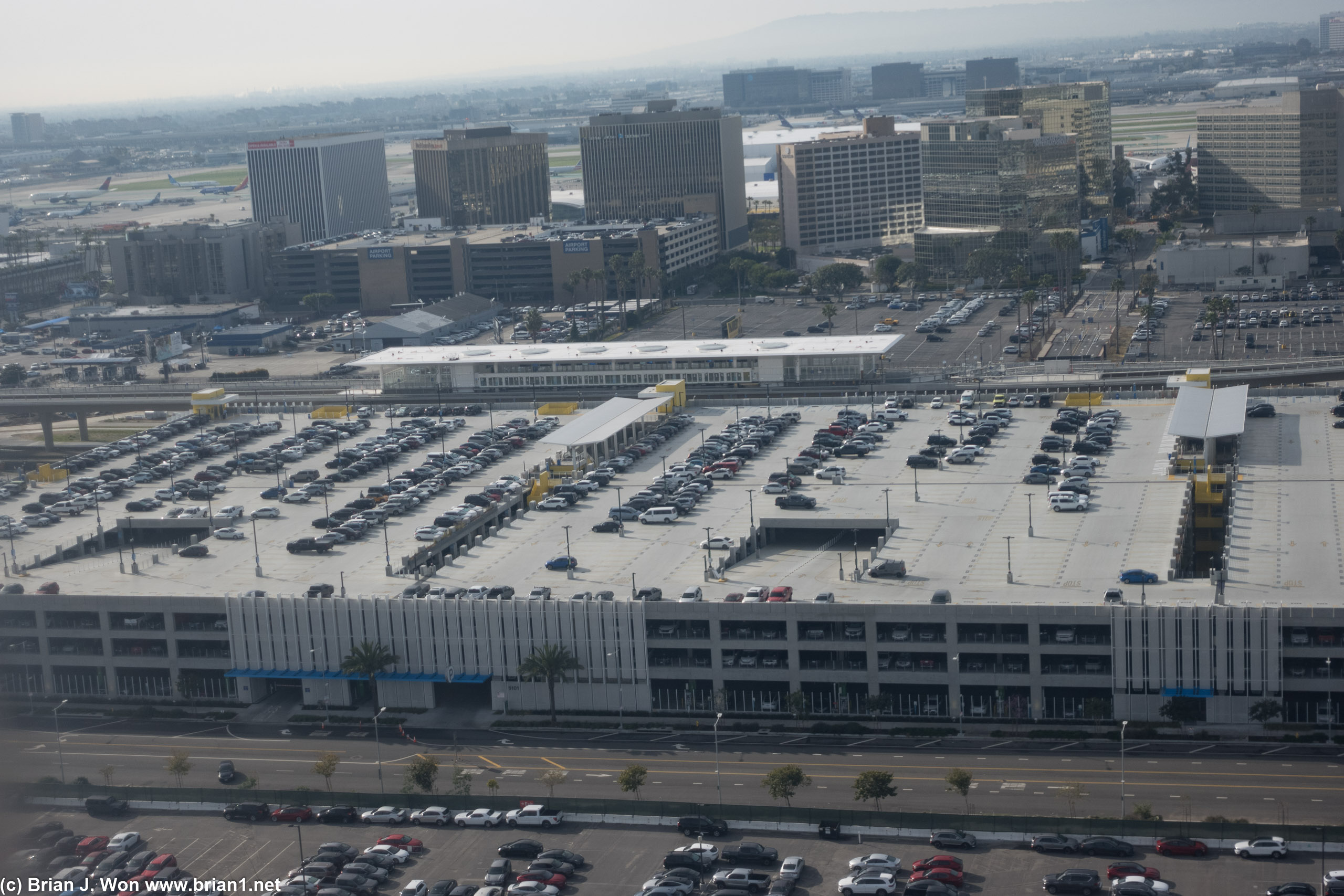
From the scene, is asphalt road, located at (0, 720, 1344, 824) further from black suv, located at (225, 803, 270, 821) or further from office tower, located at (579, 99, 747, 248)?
office tower, located at (579, 99, 747, 248)

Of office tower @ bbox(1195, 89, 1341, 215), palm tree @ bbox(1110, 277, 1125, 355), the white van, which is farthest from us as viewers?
office tower @ bbox(1195, 89, 1341, 215)

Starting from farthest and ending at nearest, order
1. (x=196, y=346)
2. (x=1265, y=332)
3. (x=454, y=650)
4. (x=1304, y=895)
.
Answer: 1. (x=196, y=346)
2. (x=1265, y=332)
3. (x=454, y=650)
4. (x=1304, y=895)

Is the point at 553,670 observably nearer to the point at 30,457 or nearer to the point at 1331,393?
the point at 1331,393

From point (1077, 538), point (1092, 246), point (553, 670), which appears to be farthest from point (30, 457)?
point (1092, 246)

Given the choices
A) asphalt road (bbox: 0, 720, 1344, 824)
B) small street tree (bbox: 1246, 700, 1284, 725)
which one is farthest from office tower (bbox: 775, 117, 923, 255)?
small street tree (bbox: 1246, 700, 1284, 725)

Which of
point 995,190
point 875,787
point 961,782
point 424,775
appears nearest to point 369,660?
point 424,775

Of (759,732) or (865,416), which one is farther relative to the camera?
(865,416)
